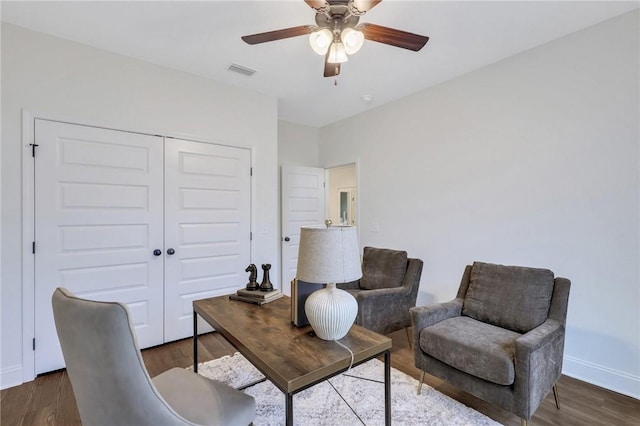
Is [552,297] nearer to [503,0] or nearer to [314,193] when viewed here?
[503,0]

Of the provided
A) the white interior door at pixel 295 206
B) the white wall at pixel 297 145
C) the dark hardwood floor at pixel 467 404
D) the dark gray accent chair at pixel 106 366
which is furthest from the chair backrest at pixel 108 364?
the white wall at pixel 297 145

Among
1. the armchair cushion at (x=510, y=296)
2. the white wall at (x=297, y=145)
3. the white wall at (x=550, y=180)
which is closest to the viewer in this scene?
the armchair cushion at (x=510, y=296)

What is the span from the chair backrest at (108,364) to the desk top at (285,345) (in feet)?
1.20

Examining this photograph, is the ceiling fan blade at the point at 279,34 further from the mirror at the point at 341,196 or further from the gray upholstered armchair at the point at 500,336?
the mirror at the point at 341,196

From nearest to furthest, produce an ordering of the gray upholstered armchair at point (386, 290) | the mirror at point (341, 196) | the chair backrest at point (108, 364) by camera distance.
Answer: the chair backrest at point (108, 364) → the gray upholstered armchair at point (386, 290) → the mirror at point (341, 196)

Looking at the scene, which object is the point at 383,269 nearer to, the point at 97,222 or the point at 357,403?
the point at 357,403

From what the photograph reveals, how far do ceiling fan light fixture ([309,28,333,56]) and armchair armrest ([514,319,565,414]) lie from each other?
204 centimetres

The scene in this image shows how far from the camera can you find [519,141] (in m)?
2.63

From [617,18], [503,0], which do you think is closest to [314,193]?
[503,0]

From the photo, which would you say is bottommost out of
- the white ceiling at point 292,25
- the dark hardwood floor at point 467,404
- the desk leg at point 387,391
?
the dark hardwood floor at point 467,404

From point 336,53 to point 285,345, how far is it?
1737 mm

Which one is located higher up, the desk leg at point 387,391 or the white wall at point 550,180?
the white wall at point 550,180

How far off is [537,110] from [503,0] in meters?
1.00

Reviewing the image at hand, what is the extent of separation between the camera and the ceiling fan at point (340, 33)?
5.52 ft
